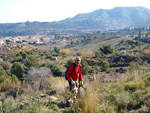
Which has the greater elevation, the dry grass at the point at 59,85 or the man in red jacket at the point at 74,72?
the man in red jacket at the point at 74,72

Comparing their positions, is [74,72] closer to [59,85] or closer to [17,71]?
[59,85]

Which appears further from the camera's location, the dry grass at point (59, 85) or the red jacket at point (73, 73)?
the dry grass at point (59, 85)

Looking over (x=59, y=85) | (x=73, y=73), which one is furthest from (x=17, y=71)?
(x=73, y=73)

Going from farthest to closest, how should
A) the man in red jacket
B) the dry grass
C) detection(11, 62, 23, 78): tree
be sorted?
detection(11, 62, 23, 78): tree < the dry grass < the man in red jacket

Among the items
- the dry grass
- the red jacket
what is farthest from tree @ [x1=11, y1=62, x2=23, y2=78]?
the red jacket

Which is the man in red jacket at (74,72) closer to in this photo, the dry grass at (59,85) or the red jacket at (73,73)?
the red jacket at (73,73)

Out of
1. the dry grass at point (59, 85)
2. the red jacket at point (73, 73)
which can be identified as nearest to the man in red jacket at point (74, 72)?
the red jacket at point (73, 73)

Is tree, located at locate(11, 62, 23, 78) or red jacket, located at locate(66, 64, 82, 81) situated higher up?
red jacket, located at locate(66, 64, 82, 81)

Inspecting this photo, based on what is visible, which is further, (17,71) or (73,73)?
(17,71)

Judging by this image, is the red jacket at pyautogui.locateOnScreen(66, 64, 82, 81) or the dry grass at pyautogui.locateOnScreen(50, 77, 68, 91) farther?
the dry grass at pyautogui.locateOnScreen(50, 77, 68, 91)

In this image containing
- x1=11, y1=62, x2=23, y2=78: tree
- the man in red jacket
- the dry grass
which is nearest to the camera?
the man in red jacket

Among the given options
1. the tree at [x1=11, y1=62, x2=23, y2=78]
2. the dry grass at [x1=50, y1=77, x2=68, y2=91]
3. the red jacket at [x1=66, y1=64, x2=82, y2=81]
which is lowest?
the tree at [x1=11, y1=62, x2=23, y2=78]

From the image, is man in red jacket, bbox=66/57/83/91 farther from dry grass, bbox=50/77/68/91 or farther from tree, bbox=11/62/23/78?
tree, bbox=11/62/23/78

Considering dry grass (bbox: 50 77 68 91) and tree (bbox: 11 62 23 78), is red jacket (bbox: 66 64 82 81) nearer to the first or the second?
dry grass (bbox: 50 77 68 91)
